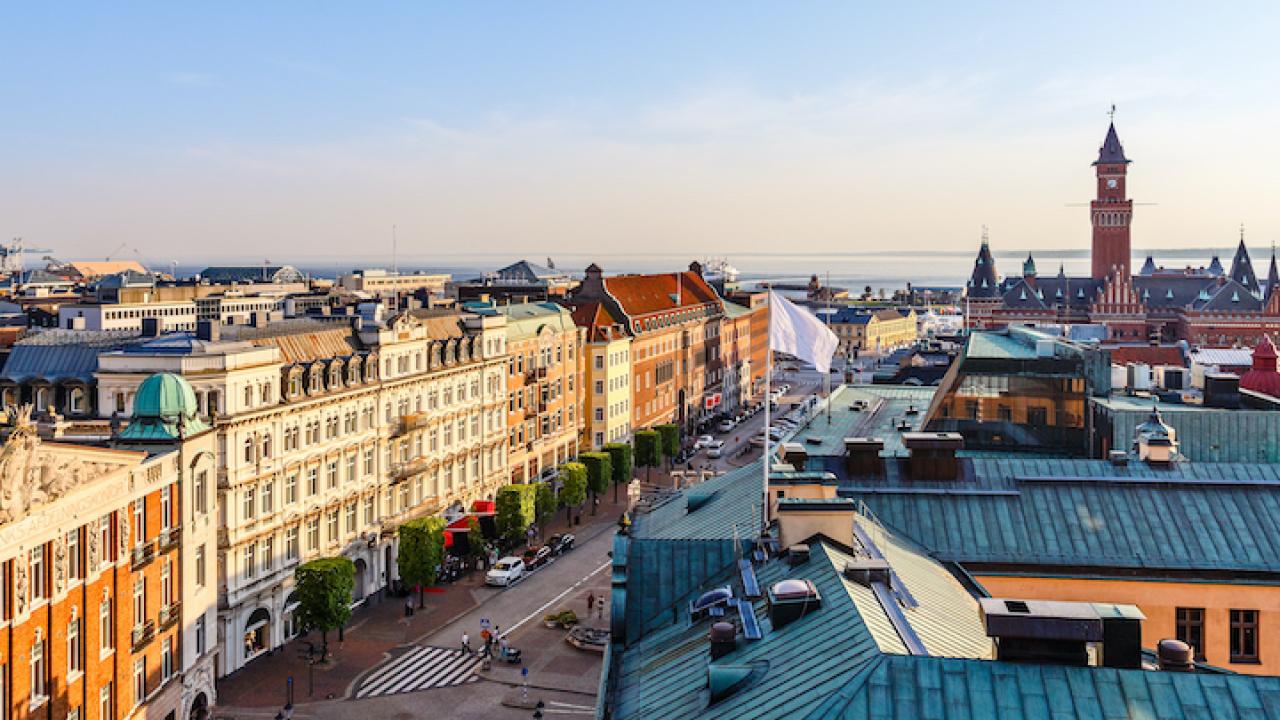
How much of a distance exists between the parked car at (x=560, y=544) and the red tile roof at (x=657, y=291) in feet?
130

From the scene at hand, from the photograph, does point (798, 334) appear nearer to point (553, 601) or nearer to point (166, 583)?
point (166, 583)

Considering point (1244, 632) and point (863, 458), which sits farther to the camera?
point (863, 458)

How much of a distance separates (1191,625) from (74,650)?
3178 cm

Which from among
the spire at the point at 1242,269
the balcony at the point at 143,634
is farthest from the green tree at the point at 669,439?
the spire at the point at 1242,269

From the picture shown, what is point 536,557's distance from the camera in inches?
2872

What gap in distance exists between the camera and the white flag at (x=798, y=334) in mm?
34844

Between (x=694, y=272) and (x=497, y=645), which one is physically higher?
(x=694, y=272)

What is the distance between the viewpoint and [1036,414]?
51.1 metres

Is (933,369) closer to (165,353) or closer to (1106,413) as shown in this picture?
(1106,413)

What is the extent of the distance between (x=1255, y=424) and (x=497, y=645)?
113ft

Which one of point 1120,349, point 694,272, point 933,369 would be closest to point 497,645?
point 933,369

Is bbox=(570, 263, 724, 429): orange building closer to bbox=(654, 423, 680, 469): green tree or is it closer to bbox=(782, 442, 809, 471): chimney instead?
bbox=(654, 423, 680, 469): green tree

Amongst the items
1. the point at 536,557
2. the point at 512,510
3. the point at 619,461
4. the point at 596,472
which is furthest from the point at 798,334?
the point at 619,461

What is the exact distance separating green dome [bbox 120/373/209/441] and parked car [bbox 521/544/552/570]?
29813mm
